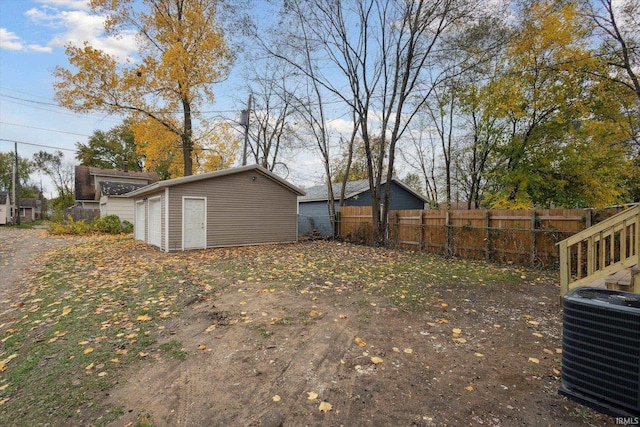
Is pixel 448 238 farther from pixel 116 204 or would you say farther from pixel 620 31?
pixel 116 204

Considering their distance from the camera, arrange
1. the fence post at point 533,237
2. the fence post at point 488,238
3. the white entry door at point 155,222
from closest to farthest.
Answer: the fence post at point 533,237 < the fence post at point 488,238 < the white entry door at point 155,222

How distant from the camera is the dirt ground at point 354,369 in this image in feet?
7.21

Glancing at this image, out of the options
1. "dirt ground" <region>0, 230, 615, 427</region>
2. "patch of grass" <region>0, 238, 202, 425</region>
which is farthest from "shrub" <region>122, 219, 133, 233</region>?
"dirt ground" <region>0, 230, 615, 427</region>

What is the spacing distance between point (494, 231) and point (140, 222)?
14.6 metres

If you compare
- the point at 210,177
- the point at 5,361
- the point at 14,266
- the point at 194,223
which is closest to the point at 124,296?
the point at 5,361

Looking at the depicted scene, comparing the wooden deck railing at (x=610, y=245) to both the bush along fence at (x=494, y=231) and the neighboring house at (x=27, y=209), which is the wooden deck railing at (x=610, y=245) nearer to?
the bush along fence at (x=494, y=231)

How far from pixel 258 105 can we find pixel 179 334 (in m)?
16.5

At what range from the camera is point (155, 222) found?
38.9 ft

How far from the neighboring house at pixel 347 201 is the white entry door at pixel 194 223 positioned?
717cm

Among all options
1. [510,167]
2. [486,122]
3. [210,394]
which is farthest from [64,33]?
[510,167]

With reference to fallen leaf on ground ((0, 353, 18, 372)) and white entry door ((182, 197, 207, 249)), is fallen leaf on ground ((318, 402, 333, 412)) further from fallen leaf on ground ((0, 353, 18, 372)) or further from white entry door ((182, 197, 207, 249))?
white entry door ((182, 197, 207, 249))

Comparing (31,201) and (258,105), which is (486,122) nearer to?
(258,105)

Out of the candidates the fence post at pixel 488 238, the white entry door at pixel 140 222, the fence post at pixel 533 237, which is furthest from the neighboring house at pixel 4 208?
the fence post at pixel 533 237

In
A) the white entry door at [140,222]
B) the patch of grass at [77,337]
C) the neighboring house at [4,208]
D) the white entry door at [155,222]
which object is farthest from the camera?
the neighboring house at [4,208]
